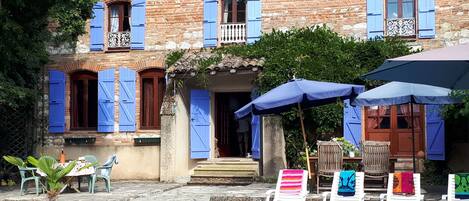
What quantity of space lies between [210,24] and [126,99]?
311 cm

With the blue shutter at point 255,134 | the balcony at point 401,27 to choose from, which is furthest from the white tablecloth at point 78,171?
the balcony at point 401,27

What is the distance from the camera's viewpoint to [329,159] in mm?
11422

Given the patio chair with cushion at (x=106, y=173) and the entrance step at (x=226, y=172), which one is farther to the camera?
the entrance step at (x=226, y=172)

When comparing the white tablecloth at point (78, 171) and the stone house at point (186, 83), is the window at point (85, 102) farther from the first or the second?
the white tablecloth at point (78, 171)

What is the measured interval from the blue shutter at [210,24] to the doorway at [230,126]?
5.49ft

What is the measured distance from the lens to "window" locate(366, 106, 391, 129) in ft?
52.0

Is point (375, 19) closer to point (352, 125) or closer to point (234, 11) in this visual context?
point (352, 125)

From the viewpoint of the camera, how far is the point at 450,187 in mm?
9219

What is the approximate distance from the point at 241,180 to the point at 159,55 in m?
4.18

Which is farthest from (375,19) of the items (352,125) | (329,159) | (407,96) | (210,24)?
(329,159)

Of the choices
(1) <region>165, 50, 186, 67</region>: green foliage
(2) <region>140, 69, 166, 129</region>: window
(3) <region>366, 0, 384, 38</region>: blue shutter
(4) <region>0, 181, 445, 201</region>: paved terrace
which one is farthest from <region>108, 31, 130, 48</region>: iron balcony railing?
(3) <region>366, 0, 384, 38</region>: blue shutter

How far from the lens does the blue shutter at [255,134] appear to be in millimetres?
16141

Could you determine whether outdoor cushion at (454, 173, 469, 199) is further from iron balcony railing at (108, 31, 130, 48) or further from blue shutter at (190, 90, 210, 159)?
iron balcony railing at (108, 31, 130, 48)

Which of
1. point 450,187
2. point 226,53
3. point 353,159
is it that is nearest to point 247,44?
point 226,53
